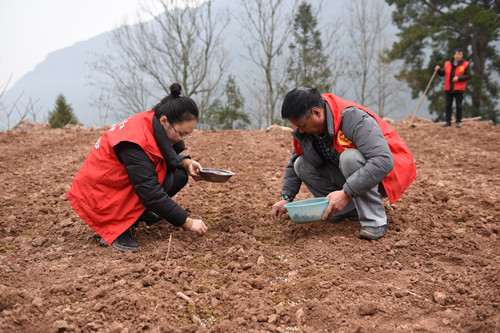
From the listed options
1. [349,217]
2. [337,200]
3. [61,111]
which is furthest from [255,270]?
[61,111]

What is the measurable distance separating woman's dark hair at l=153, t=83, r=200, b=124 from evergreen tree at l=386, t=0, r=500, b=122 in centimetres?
1339

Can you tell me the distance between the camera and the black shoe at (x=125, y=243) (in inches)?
87.7

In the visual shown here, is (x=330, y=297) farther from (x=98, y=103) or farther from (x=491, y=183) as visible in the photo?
(x=98, y=103)

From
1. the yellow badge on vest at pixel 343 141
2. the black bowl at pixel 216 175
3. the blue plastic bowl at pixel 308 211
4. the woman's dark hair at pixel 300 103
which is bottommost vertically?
the blue plastic bowl at pixel 308 211

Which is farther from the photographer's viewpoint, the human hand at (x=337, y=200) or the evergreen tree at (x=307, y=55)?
the evergreen tree at (x=307, y=55)

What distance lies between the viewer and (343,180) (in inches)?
95.8

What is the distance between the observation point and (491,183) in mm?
3547

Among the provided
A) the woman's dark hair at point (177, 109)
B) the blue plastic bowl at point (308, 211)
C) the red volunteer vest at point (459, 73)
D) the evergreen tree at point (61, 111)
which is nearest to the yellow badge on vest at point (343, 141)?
the blue plastic bowl at point (308, 211)

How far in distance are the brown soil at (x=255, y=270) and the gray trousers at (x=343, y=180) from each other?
0.47 feet

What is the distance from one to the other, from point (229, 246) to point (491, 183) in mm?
2730

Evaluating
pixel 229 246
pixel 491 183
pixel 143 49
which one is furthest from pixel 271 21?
pixel 229 246

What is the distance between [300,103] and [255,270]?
923 millimetres

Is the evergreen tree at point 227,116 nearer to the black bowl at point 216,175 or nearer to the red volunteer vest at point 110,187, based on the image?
the black bowl at point 216,175

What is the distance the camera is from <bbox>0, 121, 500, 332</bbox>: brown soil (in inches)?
59.5
